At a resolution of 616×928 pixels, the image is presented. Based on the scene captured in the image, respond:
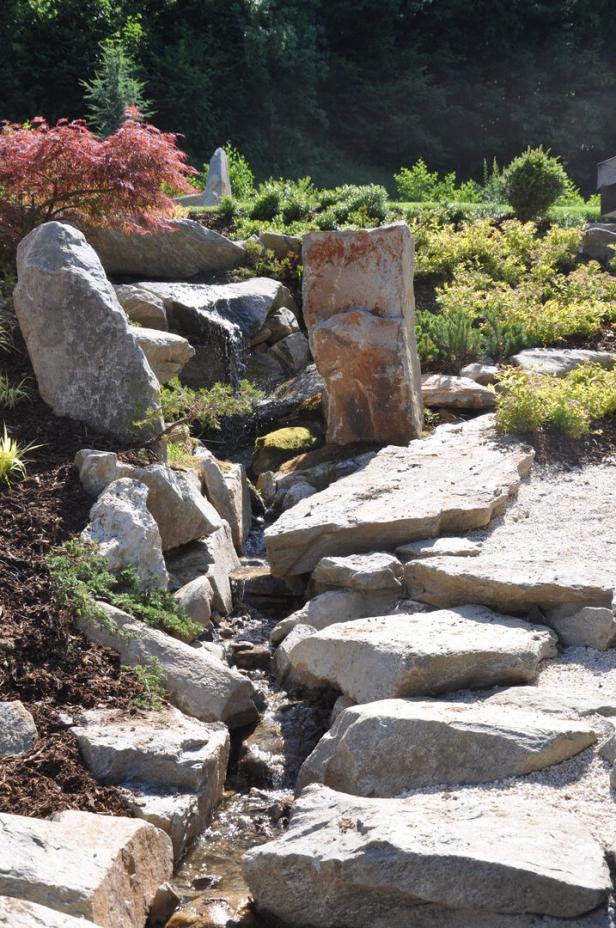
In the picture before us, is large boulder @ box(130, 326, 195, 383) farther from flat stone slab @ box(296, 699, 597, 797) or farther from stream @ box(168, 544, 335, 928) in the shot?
flat stone slab @ box(296, 699, 597, 797)

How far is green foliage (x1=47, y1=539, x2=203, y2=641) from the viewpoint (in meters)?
5.34

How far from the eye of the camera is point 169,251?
1135 cm

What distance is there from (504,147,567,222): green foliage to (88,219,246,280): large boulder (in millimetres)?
4481

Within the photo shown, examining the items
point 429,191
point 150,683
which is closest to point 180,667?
point 150,683

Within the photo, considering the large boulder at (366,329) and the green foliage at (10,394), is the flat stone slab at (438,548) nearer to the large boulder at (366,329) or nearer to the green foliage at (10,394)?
the large boulder at (366,329)

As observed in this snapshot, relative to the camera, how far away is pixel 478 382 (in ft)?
31.8

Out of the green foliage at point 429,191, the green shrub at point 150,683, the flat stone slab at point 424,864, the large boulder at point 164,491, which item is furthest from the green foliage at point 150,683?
the green foliage at point 429,191

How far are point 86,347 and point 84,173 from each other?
7.84 feet

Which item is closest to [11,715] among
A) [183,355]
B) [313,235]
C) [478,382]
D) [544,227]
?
[183,355]

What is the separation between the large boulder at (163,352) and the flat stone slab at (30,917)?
228 inches

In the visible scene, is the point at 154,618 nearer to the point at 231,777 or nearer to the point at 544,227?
the point at 231,777

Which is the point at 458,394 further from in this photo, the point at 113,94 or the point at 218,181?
the point at 113,94

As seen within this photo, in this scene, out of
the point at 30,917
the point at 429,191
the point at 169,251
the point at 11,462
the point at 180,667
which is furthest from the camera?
the point at 429,191

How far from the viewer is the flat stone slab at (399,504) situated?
21.8ft
